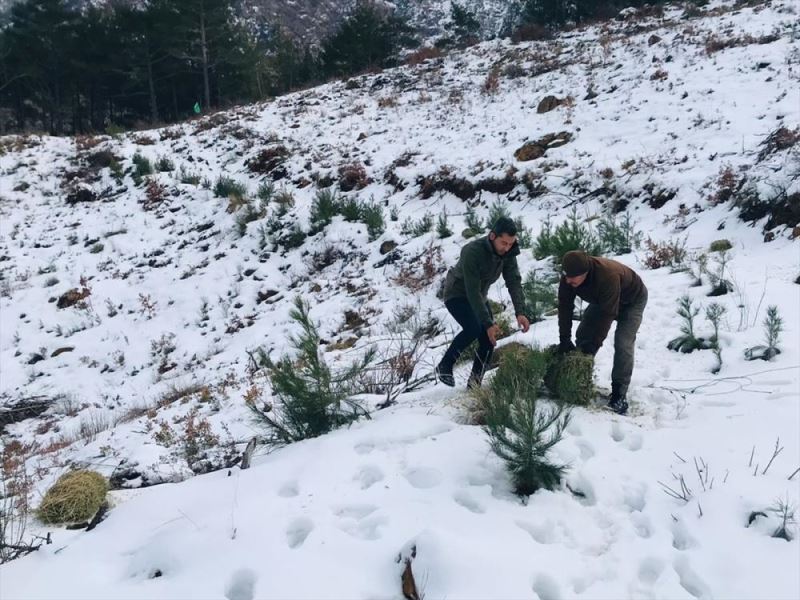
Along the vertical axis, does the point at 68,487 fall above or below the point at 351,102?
below

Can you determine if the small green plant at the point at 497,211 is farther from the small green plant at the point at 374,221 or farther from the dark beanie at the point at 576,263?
the dark beanie at the point at 576,263

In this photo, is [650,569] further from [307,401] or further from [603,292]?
[307,401]

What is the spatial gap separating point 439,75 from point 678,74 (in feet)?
26.7

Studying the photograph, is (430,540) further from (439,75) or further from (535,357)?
(439,75)

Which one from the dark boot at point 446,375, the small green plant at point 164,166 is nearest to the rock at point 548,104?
the small green plant at point 164,166

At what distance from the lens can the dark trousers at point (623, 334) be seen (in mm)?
3697

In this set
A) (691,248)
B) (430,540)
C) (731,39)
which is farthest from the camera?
(731,39)

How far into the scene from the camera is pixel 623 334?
3.75 m

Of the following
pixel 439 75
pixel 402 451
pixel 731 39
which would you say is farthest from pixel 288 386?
pixel 439 75

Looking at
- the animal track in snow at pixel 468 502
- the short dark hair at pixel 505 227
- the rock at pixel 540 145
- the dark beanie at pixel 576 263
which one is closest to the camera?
the animal track in snow at pixel 468 502

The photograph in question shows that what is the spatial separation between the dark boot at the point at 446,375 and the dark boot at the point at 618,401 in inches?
44.5

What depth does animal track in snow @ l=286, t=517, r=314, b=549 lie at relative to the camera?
8.31 ft

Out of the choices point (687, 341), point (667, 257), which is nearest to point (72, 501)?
point (687, 341)

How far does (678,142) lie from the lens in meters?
9.20
